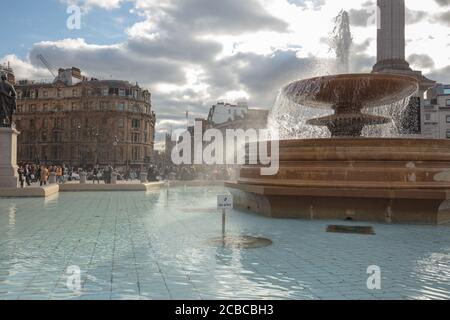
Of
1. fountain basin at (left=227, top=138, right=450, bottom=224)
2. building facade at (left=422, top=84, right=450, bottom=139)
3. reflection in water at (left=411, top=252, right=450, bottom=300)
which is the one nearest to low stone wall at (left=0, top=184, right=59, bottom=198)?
fountain basin at (left=227, top=138, right=450, bottom=224)

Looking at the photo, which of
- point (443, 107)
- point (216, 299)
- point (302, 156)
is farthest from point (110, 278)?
point (443, 107)

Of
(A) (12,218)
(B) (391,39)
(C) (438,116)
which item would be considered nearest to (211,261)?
(A) (12,218)

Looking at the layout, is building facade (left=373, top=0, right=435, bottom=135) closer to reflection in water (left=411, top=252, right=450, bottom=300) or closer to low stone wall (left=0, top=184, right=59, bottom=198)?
low stone wall (left=0, top=184, right=59, bottom=198)

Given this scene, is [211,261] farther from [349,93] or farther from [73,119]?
[73,119]

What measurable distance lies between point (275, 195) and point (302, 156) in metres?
1.39

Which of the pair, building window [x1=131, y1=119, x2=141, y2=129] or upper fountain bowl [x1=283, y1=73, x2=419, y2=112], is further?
building window [x1=131, y1=119, x2=141, y2=129]

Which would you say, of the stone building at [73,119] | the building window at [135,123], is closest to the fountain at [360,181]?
the stone building at [73,119]

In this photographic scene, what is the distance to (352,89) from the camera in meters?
15.1

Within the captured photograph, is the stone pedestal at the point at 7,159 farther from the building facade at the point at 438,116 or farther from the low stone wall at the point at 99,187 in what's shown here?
the building facade at the point at 438,116

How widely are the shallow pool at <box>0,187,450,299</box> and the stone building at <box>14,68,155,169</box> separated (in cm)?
7829

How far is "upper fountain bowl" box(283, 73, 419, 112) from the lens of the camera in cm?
1448

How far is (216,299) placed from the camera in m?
5.15

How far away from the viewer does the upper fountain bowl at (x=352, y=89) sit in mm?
14477

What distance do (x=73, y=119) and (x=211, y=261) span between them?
84.3m
